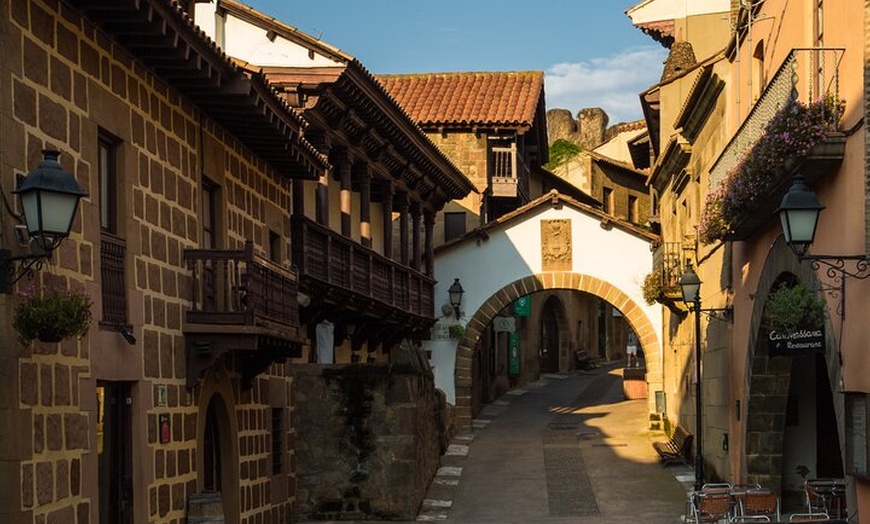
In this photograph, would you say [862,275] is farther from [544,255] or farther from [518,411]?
[518,411]

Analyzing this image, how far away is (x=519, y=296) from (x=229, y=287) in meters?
18.5

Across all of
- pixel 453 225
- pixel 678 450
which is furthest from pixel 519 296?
pixel 678 450

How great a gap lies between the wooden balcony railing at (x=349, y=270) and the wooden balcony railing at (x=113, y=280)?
7.35 meters

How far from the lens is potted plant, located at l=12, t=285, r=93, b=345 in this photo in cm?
944

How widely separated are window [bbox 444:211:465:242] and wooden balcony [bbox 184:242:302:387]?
2270 cm

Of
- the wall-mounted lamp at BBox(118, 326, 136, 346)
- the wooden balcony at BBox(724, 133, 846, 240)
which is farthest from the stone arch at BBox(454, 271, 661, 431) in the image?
the wall-mounted lamp at BBox(118, 326, 136, 346)

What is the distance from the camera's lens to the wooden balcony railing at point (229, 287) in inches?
571

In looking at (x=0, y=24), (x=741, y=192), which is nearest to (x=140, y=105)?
(x=0, y=24)

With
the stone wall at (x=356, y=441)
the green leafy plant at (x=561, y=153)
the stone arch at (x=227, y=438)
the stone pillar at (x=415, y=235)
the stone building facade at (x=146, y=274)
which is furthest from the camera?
the green leafy plant at (x=561, y=153)

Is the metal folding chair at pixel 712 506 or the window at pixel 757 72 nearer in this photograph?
the metal folding chair at pixel 712 506


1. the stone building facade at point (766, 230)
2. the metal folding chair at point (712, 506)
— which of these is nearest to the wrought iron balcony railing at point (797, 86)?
the stone building facade at point (766, 230)

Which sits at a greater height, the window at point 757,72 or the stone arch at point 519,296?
the window at point 757,72

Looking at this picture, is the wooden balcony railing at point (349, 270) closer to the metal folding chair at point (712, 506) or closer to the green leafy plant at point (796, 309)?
the metal folding chair at point (712, 506)

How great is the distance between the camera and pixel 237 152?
17.1 meters
